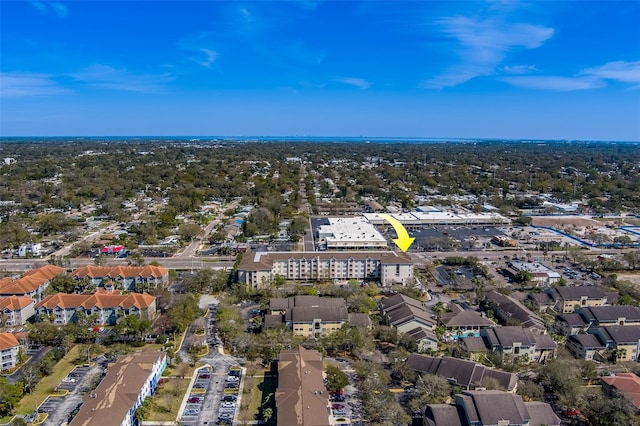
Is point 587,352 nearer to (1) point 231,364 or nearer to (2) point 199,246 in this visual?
(1) point 231,364

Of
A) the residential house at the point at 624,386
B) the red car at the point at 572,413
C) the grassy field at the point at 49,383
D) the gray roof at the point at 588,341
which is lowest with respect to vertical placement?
the red car at the point at 572,413

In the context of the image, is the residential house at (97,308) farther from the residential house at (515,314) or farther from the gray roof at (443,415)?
A: the residential house at (515,314)

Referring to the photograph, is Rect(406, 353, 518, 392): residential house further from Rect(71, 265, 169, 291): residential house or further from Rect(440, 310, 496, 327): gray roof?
Rect(71, 265, 169, 291): residential house

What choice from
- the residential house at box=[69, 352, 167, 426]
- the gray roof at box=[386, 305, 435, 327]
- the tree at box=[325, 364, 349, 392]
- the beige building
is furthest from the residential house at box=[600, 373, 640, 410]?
the residential house at box=[69, 352, 167, 426]

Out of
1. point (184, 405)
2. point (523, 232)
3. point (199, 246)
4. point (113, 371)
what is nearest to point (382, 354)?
point (184, 405)

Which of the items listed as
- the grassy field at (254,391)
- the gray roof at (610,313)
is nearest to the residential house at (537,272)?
the gray roof at (610,313)

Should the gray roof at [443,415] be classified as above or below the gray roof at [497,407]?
below

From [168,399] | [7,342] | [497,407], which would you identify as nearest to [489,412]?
[497,407]
